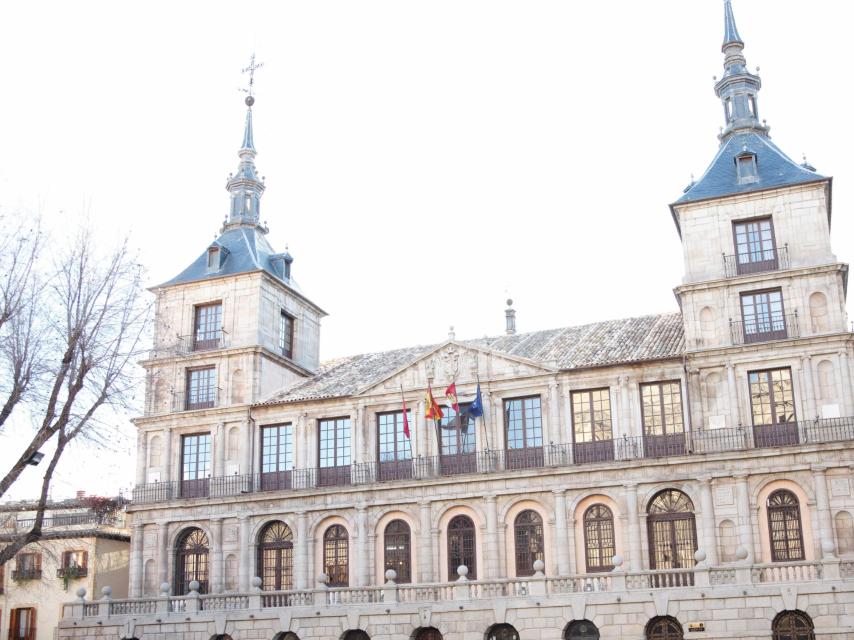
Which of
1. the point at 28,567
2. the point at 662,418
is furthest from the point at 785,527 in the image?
the point at 28,567

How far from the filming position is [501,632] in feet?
115

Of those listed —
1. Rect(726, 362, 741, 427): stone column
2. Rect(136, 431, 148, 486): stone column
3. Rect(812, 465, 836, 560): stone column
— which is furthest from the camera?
Rect(136, 431, 148, 486): stone column

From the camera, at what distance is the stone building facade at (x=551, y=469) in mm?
34000

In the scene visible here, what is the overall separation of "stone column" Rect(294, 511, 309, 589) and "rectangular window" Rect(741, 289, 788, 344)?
684 inches

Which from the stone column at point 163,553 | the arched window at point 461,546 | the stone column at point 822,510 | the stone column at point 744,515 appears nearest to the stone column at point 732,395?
the stone column at point 744,515

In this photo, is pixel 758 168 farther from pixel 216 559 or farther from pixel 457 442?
pixel 216 559

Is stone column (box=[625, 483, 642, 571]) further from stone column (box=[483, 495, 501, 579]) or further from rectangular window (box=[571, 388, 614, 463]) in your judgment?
stone column (box=[483, 495, 501, 579])

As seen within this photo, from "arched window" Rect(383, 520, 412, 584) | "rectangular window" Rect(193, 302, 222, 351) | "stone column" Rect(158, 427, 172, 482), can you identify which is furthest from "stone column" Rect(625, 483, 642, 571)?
"stone column" Rect(158, 427, 172, 482)

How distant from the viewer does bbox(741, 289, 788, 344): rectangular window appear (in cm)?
3666

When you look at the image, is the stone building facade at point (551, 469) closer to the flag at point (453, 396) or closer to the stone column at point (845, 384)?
the stone column at point (845, 384)

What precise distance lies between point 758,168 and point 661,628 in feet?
55.3

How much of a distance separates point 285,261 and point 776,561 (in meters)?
24.3

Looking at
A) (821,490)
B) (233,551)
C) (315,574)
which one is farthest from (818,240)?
(233,551)

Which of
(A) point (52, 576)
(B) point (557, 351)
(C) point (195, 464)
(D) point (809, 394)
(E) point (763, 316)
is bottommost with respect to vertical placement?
(A) point (52, 576)
